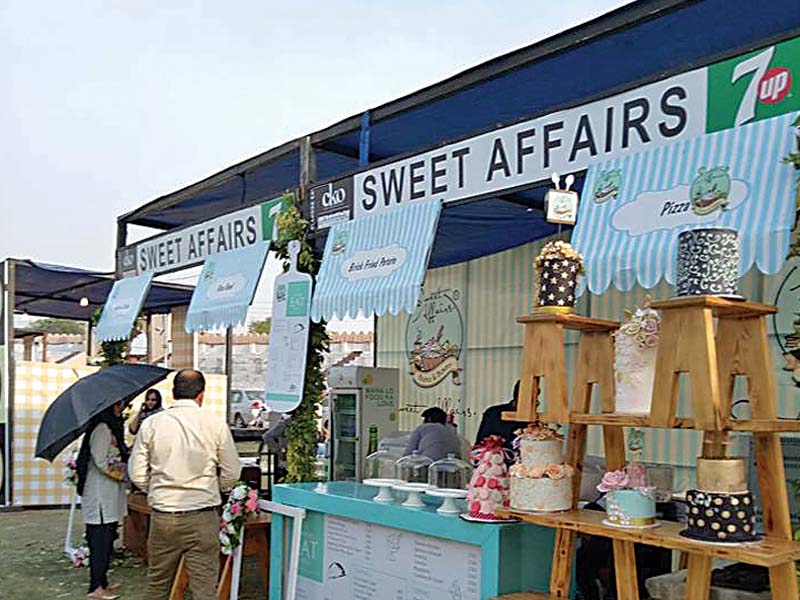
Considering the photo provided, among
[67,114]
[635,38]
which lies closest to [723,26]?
[635,38]

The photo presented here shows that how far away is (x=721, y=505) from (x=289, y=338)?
327 cm

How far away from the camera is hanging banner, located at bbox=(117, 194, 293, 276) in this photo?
599 centimetres

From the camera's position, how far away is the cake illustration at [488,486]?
145 inches

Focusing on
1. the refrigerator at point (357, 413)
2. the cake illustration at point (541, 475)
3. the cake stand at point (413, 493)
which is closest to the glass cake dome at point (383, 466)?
the cake stand at point (413, 493)

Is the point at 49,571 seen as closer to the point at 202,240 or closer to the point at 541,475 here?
the point at 202,240

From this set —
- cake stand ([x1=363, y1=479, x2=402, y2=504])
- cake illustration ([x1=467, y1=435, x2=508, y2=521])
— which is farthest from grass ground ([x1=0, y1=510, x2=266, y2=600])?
cake illustration ([x1=467, y1=435, x2=508, y2=521])

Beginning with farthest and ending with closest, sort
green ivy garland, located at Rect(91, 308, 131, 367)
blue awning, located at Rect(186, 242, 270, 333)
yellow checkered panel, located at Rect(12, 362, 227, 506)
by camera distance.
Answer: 1. yellow checkered panel, located at Rect(12, 362, 227, 506)
2. green ivy garland, located at Rect(91, 308, 131, 367)
3. blue awning, located at Rect(186, 242, 270, 333)

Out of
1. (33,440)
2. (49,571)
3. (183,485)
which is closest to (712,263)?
(183,485)

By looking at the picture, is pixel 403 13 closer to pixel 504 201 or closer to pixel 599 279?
pixel 504 201

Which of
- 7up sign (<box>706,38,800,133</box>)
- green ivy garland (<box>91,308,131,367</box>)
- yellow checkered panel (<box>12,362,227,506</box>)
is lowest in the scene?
yellow checkered panel (<box>12,362,227,506</box>)

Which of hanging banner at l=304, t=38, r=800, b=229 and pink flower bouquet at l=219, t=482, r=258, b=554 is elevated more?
hanging banner at l=304, t=38, r=800, b=229

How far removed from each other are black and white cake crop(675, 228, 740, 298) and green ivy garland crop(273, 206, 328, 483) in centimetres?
308

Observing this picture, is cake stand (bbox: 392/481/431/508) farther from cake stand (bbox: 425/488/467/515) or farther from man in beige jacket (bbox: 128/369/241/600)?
man in beige jacket (bbox: 128/369/241/600)

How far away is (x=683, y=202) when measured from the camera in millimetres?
3352
